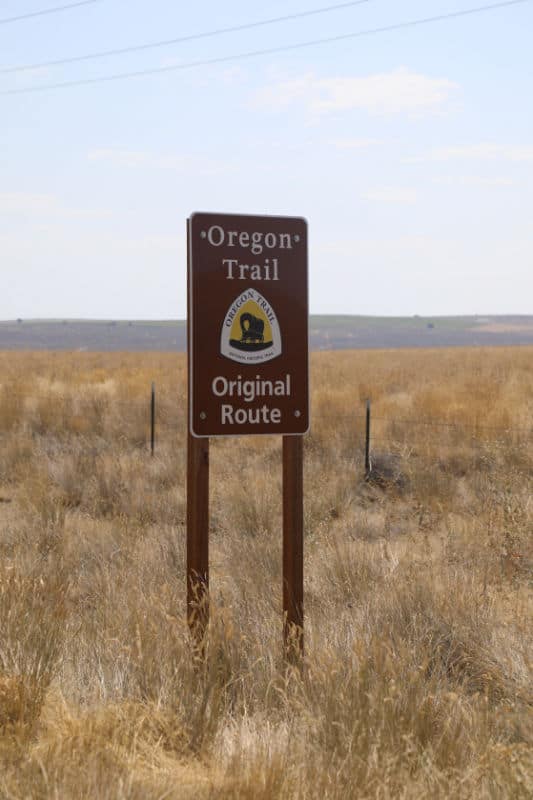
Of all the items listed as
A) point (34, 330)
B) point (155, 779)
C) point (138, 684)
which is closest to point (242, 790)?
point (155, 779)

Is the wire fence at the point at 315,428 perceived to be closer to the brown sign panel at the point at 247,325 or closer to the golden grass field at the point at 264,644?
the golden grass field at the point at 264,644

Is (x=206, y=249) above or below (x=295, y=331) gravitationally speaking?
above

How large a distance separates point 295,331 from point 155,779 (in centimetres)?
269

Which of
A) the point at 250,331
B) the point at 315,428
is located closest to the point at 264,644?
the point at 250,331

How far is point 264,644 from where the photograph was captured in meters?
5.56

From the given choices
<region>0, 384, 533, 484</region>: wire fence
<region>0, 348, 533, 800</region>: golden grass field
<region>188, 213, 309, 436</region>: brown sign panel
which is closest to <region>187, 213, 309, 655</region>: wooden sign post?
<region>188, 213, 309, 436</region>: brown sign panel

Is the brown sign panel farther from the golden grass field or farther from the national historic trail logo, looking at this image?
the golden grass field

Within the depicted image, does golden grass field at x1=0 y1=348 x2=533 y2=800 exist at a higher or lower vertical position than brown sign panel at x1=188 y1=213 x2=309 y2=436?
lower

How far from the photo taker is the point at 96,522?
10.9 metres

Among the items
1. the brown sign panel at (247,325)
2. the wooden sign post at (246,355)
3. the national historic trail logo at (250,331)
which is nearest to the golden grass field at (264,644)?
the wooden sign post at (246,355)

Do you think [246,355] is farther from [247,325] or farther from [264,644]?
[264,644]

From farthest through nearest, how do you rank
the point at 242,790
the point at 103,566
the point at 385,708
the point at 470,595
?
1. the point at 103,566
2. the point at 470,595
3. the point at 385,708
4. the point at 242,790

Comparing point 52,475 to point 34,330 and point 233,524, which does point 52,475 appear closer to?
point 233,524

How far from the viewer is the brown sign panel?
17.6ft
